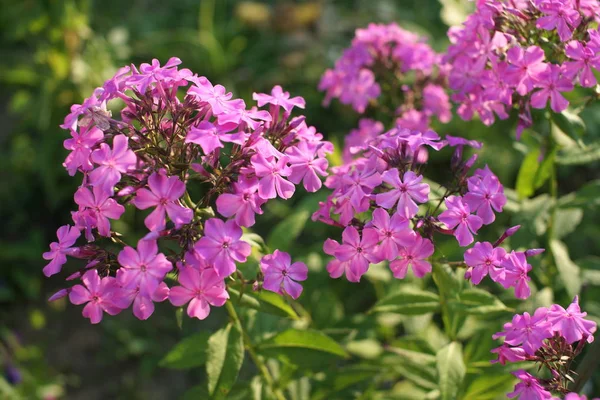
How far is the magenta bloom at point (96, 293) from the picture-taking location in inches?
61.9

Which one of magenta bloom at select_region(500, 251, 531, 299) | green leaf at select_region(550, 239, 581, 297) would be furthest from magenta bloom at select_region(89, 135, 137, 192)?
green leaf at select_region(550, 239, 581, 297)

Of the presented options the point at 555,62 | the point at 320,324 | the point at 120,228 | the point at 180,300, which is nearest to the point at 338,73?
the point at 555,62

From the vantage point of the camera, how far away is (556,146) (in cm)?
231

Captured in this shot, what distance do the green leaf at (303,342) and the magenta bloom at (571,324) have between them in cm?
71

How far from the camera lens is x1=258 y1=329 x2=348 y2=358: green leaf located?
2064 mm

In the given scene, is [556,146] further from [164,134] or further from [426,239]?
[164,134]

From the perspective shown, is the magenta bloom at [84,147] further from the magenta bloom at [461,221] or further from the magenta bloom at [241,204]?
the magenta bloom at [461,221]

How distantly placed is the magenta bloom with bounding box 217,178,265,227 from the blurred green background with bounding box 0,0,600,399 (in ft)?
4.14

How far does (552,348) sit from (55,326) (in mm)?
3356

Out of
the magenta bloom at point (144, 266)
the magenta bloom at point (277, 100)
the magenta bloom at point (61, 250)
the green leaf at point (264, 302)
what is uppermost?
the magenta bloom at point (277, 100)

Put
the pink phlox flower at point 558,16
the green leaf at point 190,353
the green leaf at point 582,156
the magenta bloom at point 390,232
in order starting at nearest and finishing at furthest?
the magenta bloom at point 390,232 → the pink phlox flower at point 558,16 → the green leaf at point 190,353 → the green leaf at point 582,156

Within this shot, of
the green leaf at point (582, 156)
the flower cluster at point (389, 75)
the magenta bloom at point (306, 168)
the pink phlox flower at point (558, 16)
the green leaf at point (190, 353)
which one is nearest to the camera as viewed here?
the magenta bloom at point (306, 168)

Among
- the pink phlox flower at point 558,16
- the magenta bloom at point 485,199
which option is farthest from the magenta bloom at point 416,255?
the pink phlox flower at point 558,16

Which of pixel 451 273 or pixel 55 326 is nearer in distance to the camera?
pixel 451 273
